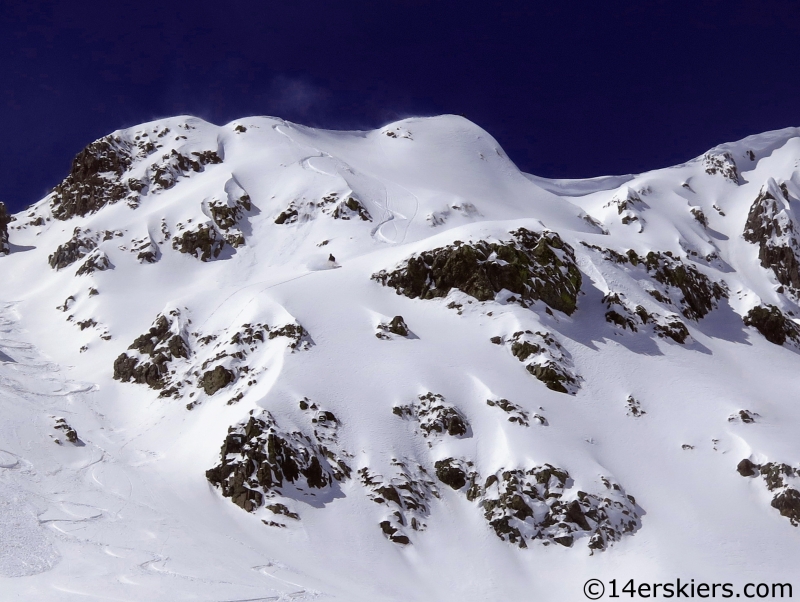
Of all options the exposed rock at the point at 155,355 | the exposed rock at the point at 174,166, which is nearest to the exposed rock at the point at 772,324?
the exposed rock at the point at 155,355

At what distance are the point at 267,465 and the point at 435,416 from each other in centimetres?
1068

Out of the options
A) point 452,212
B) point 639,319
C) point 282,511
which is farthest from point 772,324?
point 282,511

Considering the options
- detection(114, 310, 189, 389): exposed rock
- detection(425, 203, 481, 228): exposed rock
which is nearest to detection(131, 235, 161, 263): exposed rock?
detection(114, 310, 189, 389): exposed rock

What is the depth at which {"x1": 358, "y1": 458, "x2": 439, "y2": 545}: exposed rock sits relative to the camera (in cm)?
3663

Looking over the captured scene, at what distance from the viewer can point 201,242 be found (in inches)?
2825

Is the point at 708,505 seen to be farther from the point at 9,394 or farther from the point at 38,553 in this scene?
the point at 9,394

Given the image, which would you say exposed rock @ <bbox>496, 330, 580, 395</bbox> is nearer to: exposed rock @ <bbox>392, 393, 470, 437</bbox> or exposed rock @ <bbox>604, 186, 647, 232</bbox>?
exposed rock @ <bbox>392, 393, 470, 437</bbox>

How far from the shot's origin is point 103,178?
84812 millimetres

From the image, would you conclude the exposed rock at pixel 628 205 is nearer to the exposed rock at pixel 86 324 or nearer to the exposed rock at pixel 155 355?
the exposed rock at pixel 155 355

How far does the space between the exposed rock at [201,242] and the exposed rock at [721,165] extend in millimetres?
74206

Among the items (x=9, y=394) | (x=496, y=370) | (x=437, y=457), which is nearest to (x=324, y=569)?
(x=437, y=457)

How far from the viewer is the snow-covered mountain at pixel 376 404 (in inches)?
1346

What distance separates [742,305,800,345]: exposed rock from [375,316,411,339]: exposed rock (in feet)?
105

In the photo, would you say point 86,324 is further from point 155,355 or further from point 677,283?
point 677,283
